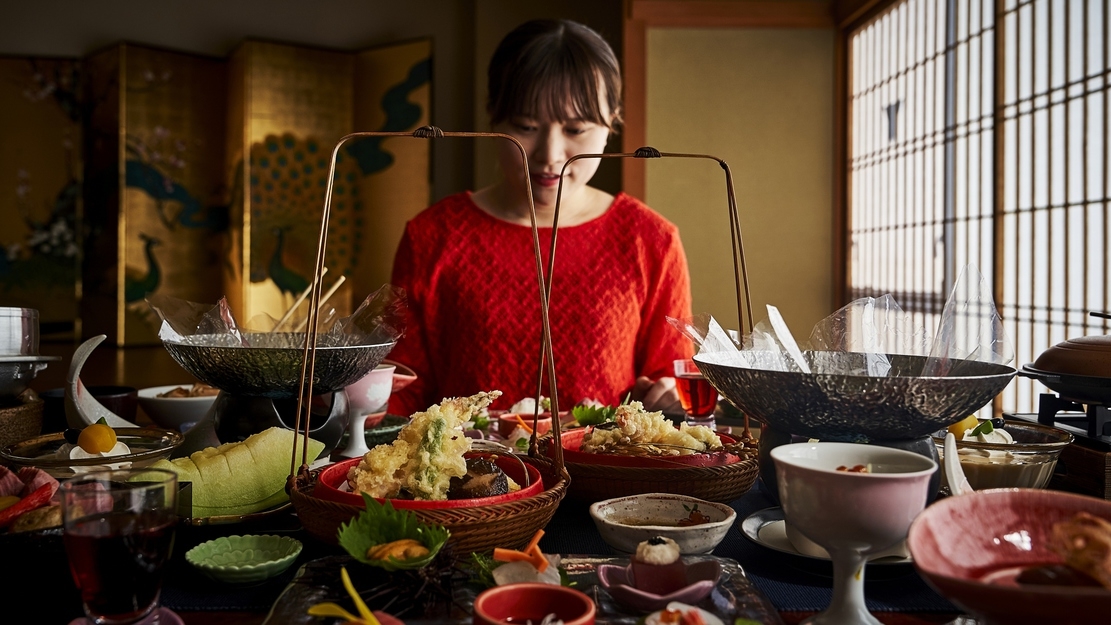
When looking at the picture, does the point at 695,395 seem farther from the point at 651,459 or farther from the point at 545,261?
the point at 545,261

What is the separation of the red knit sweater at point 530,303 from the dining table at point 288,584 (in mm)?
1271

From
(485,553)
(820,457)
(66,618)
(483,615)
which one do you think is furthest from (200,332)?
(820,457)

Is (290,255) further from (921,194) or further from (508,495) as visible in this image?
(508,495)

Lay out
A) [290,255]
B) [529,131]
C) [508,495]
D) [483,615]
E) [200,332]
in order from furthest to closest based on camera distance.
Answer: [290,255]
[529,131]
[200,332]
[508,495]
[483,615]

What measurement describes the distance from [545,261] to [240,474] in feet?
4.65

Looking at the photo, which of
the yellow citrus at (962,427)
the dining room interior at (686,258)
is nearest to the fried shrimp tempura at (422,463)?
the dining room interior at (686,258)

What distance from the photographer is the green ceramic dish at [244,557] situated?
31.1 inches

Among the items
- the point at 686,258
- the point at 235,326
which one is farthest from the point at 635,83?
the point at 235,326

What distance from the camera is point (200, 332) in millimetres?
1258

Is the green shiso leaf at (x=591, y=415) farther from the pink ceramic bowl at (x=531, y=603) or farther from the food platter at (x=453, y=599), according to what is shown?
the pink ceramic bowl at (x=531, y=603)

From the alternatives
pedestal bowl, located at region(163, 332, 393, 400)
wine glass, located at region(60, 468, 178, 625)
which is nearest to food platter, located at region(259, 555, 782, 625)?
wine glass, located at region(60, 468, 178, 625)

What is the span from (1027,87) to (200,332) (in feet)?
9.81

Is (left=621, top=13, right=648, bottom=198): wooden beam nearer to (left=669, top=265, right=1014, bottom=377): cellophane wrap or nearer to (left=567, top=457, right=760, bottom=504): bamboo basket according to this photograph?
(left=669, top=265, right=1014, bottom=377): cellophane wrap

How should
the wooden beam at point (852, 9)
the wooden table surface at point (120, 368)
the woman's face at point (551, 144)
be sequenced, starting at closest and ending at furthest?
the woman's face at point (551, 144) → the wooden beam at point (852, 9) → the wooden table surface at point (120, 368)
